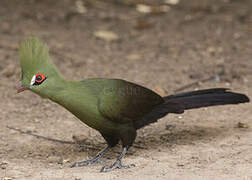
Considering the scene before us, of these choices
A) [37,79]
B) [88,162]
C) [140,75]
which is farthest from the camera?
[140,75]

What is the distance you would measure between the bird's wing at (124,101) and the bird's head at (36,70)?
0.44 m

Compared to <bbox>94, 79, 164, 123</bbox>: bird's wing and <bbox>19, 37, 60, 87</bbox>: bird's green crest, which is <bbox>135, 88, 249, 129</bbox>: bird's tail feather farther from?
<bbox>19, 37, 60, 87</bbox>: bird's green crest

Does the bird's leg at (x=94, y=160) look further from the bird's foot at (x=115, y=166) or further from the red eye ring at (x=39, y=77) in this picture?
the red eye ring at (x=39, y=77)

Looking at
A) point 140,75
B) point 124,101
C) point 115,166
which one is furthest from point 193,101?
point 140,75

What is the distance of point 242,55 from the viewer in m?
6.98

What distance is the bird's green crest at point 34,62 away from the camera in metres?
3.61

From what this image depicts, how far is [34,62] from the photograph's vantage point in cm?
362

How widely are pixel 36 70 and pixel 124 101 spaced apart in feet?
2.62

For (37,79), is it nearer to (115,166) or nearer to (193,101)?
(115,166)

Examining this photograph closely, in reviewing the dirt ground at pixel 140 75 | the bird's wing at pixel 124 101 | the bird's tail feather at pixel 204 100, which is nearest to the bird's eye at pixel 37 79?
the bird's wing at pixel 124 101

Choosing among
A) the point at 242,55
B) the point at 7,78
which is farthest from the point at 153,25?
the point at 7,78

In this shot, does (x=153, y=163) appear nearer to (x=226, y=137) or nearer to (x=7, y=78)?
(x=226, y=137)

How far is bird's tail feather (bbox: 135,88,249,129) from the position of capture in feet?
13.6

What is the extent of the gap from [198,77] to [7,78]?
270 centimetres
